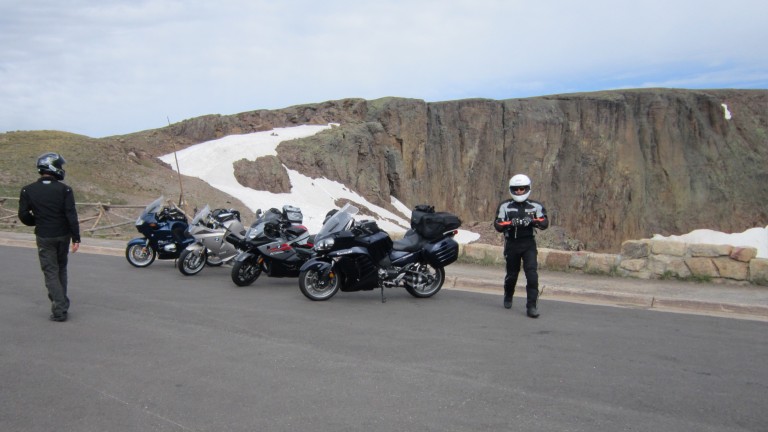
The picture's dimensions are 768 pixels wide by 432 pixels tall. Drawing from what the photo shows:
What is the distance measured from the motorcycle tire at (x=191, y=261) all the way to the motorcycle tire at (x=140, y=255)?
143cm

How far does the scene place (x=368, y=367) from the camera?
5852 millimetres

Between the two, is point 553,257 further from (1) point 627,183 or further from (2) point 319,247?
(1) point 627,183

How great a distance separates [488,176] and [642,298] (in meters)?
66.4

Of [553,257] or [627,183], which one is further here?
[627,183]

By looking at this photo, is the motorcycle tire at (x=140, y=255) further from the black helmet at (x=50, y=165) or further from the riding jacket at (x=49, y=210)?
the riding jacket at (x=49, y=210)

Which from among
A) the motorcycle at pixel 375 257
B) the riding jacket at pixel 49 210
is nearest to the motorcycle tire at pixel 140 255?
the motorcycle at pixel 375 257

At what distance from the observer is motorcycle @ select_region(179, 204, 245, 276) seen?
11.5 m

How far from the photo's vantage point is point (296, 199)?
4231cm

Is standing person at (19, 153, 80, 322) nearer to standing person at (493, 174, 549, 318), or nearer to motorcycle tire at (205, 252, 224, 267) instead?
motorcycle tire at (205, 252, 224, 267)

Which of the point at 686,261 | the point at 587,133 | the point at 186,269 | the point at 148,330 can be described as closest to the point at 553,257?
the point at 686,261

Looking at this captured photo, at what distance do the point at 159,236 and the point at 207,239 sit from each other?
52.3 inches

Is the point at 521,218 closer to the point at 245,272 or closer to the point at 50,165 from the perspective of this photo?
the point at 245,272

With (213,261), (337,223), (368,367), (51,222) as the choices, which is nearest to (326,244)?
(337,223)

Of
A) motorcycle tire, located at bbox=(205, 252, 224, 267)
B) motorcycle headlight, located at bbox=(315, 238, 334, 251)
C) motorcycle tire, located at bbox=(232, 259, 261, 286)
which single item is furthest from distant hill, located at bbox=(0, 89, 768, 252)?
motorcycle headlight, located at bbox=(315, 238, 334, 251)
